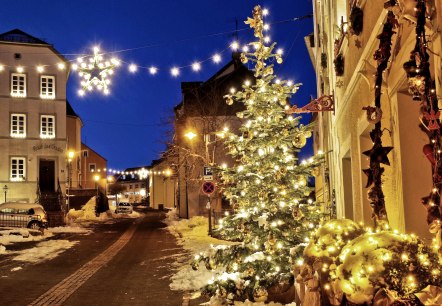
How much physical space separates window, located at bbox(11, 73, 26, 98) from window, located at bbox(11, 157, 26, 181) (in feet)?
15.1

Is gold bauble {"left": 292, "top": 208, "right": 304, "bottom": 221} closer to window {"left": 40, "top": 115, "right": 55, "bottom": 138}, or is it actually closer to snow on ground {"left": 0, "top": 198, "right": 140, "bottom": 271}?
snow on ground {"left": 0, "top": 198, "right": 140, "bottom": 271}

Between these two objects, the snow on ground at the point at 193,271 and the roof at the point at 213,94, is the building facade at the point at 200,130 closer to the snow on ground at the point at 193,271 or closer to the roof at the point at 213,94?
the roof at the point at 213,94

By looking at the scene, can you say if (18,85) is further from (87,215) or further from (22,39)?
(87,215)

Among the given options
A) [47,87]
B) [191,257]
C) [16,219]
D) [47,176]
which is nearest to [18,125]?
[47,87]

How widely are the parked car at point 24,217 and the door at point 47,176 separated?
988 cm

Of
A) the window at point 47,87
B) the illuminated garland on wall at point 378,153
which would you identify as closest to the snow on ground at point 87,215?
the window at point 47,87

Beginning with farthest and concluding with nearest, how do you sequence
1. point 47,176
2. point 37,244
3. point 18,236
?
point 47,176
point 18,236
point 37,244

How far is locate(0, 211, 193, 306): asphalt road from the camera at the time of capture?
9883mm

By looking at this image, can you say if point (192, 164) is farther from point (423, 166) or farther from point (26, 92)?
point (423, 166)

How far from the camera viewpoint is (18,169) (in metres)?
38.2

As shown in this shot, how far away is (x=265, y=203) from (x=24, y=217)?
23261 mm

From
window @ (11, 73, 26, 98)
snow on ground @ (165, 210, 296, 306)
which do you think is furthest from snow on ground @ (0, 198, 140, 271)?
window @ (11, 73, 26, 98)

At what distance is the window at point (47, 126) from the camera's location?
38781 mm

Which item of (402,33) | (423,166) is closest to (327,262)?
(423,166)
